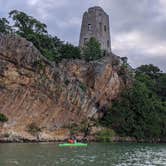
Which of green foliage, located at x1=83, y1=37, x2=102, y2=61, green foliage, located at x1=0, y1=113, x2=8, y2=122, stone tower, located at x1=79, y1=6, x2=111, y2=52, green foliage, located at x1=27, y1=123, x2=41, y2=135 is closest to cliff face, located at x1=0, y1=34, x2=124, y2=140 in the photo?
green foliage, located at x1=27, y1=123, x2=41, y2=135

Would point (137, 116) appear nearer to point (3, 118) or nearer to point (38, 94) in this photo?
point (38, 94)

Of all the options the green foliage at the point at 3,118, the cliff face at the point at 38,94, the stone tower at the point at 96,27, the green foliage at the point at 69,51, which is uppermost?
the stone tower at the point at 96,27

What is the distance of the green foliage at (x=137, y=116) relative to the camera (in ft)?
237

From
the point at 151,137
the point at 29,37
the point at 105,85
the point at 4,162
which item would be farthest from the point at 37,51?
the point at 4,162

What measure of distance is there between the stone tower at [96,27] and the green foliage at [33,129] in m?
34.5

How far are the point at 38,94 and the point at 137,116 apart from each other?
20.6m

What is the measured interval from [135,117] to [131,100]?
11.8 ft

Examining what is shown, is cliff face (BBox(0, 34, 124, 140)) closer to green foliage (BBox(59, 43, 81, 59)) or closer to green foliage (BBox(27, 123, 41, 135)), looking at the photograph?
green foliage (BBox(27, 123, 41, 135))

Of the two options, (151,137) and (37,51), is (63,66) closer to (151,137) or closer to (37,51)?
(37,51)

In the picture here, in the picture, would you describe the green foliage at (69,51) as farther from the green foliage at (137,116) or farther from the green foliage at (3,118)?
the green foliage at (3,118)

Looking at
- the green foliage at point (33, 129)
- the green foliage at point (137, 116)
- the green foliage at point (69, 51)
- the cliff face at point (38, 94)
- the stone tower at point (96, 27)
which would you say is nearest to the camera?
the green foliage at point (33, 129)

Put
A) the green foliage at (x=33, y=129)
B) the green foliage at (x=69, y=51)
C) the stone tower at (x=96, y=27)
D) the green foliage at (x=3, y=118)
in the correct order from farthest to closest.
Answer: the stone tower at (x=96, y=27)
the green foliage at (x=69, y=51)
the green foliage at (x=33, y=129)
the green foliage at (x=3, y=118)

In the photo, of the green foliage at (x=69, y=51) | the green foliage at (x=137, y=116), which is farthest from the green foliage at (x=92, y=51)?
the green foliage at (x=137, y=116)

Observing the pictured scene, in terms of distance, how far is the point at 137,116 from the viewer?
75.2m
